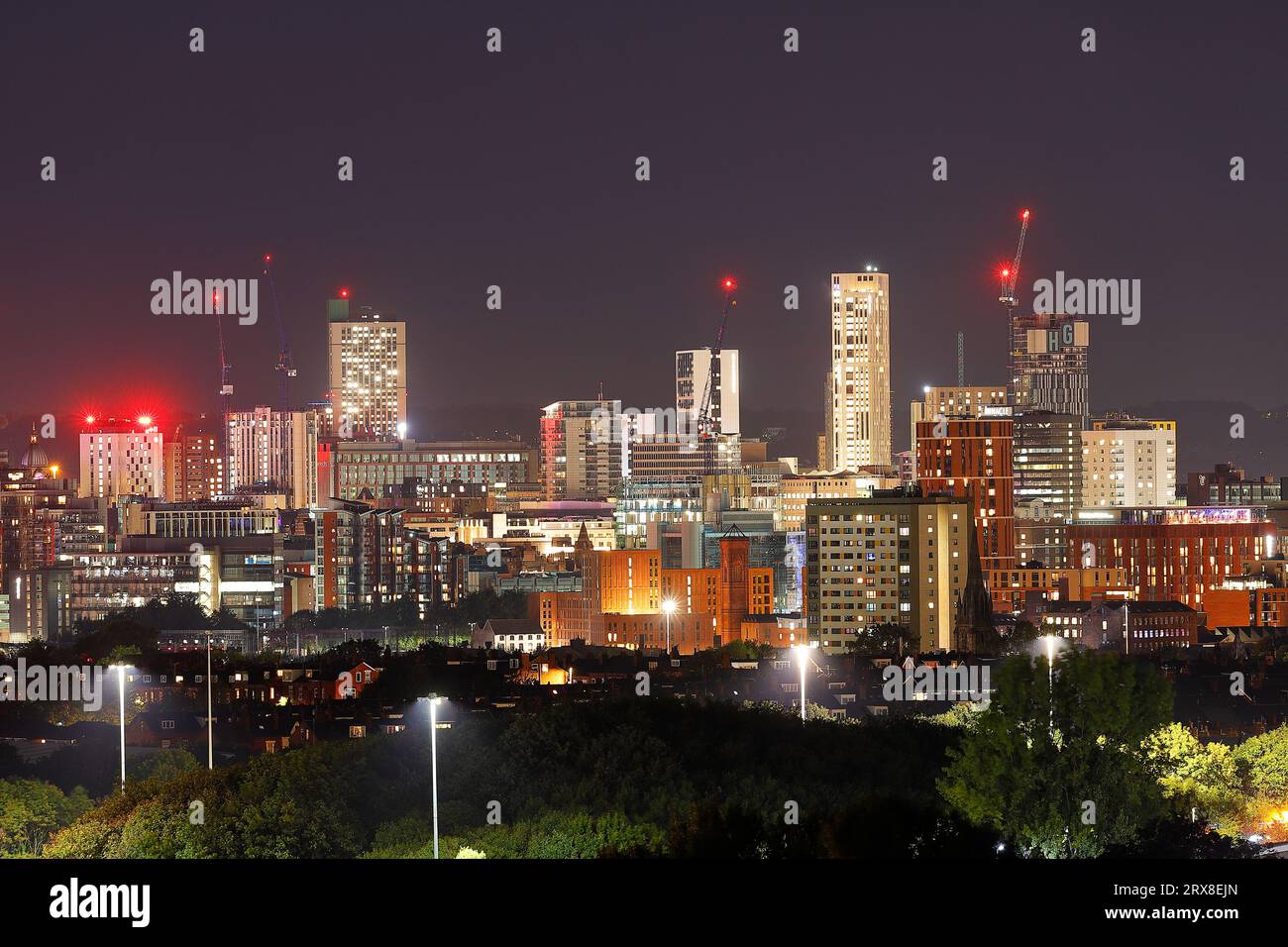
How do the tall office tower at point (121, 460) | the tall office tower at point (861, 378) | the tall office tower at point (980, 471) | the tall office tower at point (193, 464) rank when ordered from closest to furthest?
the tall office tower at point (980, 471) → the tall office tower at point (121, 460) → the tall office tower at point (193, 464) → the tall office tower at point (861, 378)

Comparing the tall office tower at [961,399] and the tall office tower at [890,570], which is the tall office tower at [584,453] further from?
the tall office tower at [890,570]

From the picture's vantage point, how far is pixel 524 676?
6194 cm

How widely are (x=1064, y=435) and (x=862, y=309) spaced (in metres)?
30.9

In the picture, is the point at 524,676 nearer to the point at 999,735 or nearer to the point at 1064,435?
the point at 999,735

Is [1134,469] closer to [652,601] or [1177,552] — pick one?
[1177,552]

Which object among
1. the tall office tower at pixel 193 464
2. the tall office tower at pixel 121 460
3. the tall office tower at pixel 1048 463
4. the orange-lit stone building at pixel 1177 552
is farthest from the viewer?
the tall office tower at pixel 193 464

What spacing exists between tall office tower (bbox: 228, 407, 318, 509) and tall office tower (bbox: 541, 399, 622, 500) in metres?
16.9

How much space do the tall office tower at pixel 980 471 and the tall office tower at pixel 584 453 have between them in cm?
6795

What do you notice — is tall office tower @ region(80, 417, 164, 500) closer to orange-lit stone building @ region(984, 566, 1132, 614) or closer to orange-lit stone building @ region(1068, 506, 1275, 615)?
orange-lit stone building @ region(1068, 506, 1275, 615)

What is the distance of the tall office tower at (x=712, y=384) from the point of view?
547 feet

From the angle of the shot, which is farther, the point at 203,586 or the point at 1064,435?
the point at 1064,435

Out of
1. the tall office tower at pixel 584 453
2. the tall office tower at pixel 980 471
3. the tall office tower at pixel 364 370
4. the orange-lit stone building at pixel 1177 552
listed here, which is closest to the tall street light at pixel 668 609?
the tall office tower at pixel 980 471

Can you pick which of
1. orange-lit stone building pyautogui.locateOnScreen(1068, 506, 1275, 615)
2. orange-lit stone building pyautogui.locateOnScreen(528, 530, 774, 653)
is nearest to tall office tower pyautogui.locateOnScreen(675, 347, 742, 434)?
orange-lit stone building pyautogui.locateOnScreen(1068, 506, 1275, 615)
